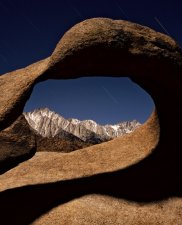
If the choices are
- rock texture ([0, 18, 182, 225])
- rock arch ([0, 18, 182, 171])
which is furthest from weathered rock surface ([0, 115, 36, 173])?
rock arch ([0, 18, 182, 171])

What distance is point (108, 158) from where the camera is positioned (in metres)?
12.4

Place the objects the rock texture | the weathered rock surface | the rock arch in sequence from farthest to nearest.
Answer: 1. the weathered rock surface
2. the rock texture
3. the rock arch

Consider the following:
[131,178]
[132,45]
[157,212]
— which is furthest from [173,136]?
[132,45]

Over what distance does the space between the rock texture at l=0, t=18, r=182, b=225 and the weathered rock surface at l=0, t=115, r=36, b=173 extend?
1009 mm

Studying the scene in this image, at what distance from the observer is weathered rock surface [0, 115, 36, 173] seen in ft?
31.2

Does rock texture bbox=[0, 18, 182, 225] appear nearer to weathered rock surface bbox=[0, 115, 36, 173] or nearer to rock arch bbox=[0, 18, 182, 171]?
rock arch bbox=[0, 18, 182, 171]

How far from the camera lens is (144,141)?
502 inches

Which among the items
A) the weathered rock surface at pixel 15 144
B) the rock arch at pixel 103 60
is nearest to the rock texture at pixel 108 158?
the rock arch at pixel 103 60

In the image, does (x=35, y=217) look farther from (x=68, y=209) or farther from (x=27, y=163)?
(x=27, y=163)

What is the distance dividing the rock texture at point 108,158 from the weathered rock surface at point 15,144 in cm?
101

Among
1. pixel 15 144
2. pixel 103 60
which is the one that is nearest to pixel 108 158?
pixel 15 144

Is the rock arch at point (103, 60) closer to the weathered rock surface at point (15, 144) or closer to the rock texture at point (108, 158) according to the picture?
the rock texture at point (108, 158)

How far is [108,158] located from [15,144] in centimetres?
366

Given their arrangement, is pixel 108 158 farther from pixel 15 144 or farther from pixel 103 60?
pixel 103 60
